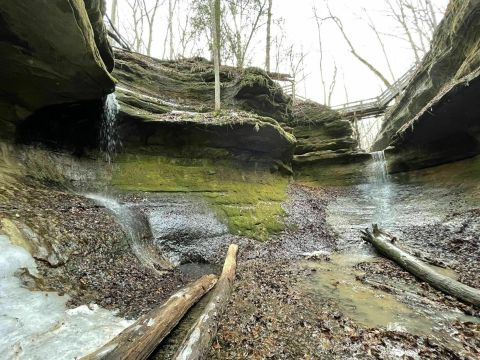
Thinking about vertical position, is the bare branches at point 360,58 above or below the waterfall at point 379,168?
above

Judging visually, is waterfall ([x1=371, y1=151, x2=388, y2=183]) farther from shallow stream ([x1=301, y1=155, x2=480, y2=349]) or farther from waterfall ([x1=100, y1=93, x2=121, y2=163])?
waterfall ([x1=100, y1=93, x2=121, y2=163])

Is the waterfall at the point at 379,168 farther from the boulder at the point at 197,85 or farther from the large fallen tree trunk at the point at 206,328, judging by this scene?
the large fallen tree trunk at the point at 206,328

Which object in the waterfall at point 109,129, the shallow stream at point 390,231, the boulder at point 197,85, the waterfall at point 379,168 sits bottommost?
the shallow stream at point 390,231

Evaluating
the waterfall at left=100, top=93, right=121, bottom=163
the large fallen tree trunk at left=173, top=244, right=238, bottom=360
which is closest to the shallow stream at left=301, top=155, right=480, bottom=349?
the large fallen tree trunk at left=173, top=244, right=238, bottom=360

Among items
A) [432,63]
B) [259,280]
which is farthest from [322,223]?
[432,63]

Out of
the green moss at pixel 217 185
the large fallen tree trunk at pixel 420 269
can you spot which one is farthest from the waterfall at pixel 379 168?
the large fallen tree trunk at pixel 420 269

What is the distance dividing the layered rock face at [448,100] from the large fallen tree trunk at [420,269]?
582 cm

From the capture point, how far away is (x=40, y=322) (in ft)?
14.0

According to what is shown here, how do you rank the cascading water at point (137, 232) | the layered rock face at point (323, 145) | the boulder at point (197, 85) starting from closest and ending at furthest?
the cascading water at point (137, 232) → the boulder at point (197, 85) → the layered rock face at point (323, 145)

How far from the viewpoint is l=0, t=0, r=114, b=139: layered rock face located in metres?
6.00

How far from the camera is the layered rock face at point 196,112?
1162 cm

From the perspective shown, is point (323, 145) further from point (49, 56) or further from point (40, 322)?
point (40, 322)

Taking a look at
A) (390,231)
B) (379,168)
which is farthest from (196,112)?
(379,168)

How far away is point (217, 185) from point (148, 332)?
8287 mm
